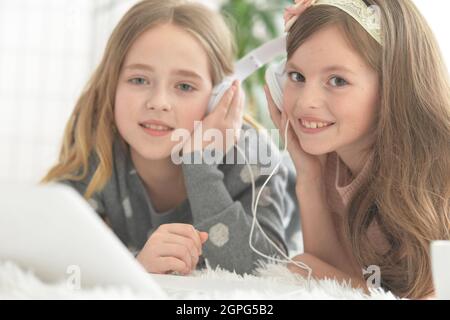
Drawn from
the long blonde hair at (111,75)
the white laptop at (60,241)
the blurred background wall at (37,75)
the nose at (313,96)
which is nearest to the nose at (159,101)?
the long blonde hair at (111,75)

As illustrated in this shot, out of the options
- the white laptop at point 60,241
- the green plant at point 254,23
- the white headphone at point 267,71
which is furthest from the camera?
the green plant at point 254,23

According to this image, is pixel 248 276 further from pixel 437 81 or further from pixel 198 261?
pixel 437 81

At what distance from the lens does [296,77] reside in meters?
0.89

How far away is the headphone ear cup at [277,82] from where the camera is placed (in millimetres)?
919

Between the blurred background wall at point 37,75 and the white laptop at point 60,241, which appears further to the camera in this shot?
the blurred background wall at point 37,75

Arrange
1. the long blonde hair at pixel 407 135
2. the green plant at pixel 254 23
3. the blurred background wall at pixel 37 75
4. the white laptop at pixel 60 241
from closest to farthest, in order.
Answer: the white laptop at pixel 60 241 → the long blonde hair at pixel 407 135 → the green plant at pixel 254 23 → the blurred background wall at pixel 37 75

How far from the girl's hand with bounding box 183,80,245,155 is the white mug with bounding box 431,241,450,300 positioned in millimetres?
492

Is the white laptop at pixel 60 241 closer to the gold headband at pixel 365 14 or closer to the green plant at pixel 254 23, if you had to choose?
the gold headband at pixel 365 14

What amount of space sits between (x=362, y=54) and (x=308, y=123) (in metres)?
0.12

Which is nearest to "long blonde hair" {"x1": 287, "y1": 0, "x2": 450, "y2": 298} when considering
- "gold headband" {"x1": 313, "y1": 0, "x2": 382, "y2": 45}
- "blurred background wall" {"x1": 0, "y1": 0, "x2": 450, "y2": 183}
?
"gold headband" {"x1": 313, "y1": 0, "x2": 382, "y2": 45}

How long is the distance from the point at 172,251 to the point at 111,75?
0.36 meters

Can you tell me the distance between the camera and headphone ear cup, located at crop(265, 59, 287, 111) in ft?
3.01

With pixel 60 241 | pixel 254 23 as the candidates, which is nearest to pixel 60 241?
pixel 60 241

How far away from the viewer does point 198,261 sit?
0.94 m
